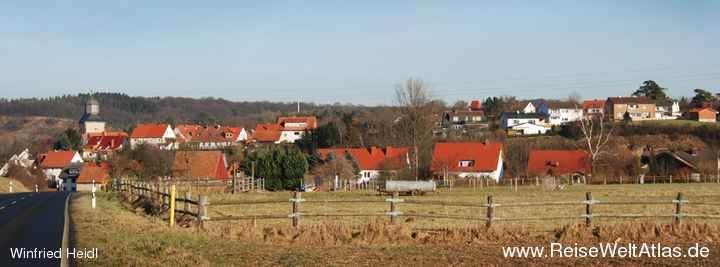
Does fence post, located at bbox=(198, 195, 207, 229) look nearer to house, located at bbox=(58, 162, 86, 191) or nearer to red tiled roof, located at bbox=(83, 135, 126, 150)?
house, located at bbox=(58, 162, 86, 191)

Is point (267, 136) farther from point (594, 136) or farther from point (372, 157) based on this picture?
point (594, 136)

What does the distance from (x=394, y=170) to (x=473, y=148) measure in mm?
14345

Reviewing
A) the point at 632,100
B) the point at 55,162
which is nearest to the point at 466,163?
the point at 632,100

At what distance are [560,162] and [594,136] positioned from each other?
726 cm

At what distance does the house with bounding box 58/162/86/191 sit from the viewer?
8512cm

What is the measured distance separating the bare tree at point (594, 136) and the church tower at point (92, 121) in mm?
127757

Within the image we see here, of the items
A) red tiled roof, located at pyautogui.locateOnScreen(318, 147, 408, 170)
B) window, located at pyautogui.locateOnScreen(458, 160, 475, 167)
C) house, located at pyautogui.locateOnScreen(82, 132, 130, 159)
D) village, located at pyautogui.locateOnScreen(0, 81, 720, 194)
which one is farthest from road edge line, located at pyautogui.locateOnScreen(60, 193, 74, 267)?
house, located at pyautogui.locateOnScreen(82, 132, 130, 159)

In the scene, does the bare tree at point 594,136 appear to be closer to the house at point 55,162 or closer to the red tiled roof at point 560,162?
the red tiled roof at point 560,162

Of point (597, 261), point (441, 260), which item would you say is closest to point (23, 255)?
point (441, 260)

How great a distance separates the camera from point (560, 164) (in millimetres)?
54562

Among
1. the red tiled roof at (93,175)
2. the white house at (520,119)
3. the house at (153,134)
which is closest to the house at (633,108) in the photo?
the white house at (520,119)

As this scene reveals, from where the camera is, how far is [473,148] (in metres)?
57.3

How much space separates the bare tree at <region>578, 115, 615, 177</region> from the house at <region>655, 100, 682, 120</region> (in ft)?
114

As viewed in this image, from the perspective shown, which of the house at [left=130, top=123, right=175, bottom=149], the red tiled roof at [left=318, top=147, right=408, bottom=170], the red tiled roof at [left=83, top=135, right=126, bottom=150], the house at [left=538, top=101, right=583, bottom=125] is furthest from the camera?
the house at [left=130, top=123, right=175, bottom=149]
